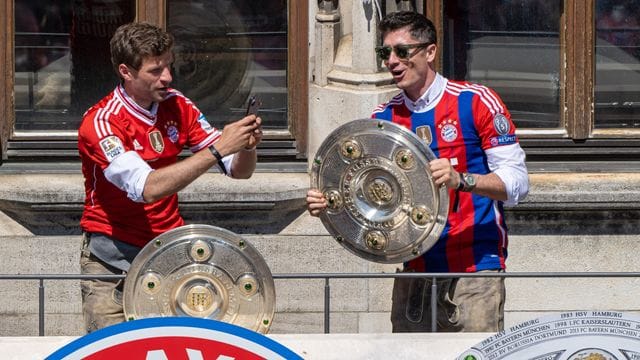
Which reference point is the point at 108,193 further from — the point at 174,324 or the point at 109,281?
the point at 174,324

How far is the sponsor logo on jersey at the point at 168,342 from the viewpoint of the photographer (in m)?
5.75

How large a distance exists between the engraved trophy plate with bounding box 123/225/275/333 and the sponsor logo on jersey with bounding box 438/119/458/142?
988 mm

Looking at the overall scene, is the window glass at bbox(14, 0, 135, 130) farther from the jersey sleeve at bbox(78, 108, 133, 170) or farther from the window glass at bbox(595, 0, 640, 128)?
the window glass at bbox(595, 0, 640, 128)

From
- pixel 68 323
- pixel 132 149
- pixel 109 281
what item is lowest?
pixel 68 323

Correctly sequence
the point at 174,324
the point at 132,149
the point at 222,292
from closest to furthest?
the point at 174,324 < the point at 222,292 < the point at 132,149

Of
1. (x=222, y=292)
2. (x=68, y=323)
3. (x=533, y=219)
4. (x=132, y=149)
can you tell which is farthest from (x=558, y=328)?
(x=68, y=323)

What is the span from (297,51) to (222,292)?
312cm

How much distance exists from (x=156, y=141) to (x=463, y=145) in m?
1.20

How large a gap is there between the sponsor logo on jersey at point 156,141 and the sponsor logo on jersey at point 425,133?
1.01 m

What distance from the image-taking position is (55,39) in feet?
30.6

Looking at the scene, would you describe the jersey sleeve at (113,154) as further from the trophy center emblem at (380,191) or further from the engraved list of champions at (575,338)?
the engraved list of champions at (575,338)

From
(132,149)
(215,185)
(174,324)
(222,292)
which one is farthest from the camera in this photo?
(215,185)

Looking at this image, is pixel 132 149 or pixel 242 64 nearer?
pixel 132 149

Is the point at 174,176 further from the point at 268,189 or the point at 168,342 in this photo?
the point at 268,189
